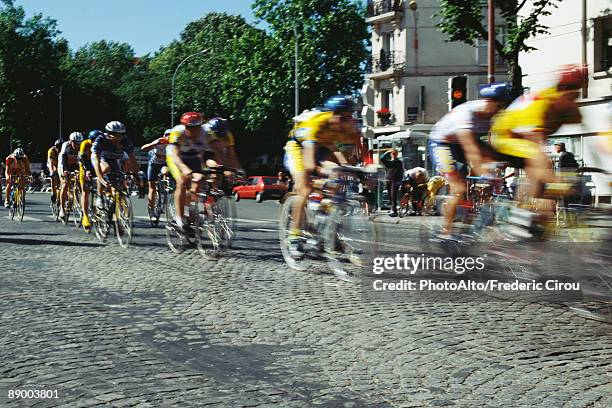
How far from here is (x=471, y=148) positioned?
8.63 meters

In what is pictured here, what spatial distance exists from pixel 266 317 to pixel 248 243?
7184 mm

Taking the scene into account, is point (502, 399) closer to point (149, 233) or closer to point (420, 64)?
point (149, 233)

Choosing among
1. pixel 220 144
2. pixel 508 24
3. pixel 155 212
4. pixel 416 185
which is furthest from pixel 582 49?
pixel 220 144

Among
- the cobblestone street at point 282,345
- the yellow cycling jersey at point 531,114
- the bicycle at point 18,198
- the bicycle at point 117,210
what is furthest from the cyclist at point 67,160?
the yellow cycling jersey at point 531,114

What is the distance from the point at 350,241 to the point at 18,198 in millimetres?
14272

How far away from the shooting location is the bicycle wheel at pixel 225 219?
11.9m

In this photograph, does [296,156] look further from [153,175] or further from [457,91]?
[153,175]

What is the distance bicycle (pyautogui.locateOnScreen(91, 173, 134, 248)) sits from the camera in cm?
1370

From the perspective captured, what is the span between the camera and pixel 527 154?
777 centimetres

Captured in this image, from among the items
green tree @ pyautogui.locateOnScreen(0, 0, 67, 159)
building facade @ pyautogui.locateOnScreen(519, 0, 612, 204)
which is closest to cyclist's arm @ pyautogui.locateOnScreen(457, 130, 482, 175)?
building facade @ pyautogui.locateOnScreen(519, 0, 612, 204)

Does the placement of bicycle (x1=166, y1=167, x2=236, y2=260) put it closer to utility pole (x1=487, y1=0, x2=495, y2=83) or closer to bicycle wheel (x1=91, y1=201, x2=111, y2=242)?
bicycle wheel (x1=91, y1=201, x2=111, y2=242)

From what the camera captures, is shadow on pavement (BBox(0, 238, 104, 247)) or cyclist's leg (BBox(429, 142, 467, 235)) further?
shadow on pavement (BBox(0, 238, 104, 247))

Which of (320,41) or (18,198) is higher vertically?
(320,41)

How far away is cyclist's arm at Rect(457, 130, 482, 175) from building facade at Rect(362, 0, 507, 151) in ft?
133
